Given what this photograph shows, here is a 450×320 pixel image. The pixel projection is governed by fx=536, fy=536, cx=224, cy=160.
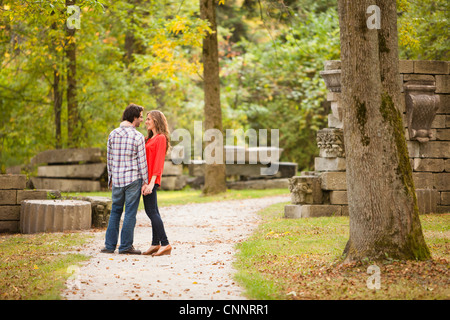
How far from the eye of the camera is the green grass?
5.69 metres

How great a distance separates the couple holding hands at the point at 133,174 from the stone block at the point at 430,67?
22.0 feet

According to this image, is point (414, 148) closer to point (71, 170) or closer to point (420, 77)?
point (420, 77)

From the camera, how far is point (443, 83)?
1234 centimetres

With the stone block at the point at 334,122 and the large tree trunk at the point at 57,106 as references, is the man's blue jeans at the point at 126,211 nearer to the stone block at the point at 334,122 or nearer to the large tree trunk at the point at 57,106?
the stone block at the point at 334,122

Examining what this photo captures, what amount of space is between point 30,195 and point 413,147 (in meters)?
8.46

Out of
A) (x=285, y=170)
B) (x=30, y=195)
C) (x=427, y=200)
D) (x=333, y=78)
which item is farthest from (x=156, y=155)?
(x=285, y=170)

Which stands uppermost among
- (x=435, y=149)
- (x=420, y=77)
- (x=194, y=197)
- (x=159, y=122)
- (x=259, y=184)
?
(x=420, y=77)

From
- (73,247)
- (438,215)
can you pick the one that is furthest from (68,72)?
(438,215)

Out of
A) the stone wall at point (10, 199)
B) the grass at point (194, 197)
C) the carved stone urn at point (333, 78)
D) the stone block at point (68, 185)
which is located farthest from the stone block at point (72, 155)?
the carved stone urn at point (333, 78)

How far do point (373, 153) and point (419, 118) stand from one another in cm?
607

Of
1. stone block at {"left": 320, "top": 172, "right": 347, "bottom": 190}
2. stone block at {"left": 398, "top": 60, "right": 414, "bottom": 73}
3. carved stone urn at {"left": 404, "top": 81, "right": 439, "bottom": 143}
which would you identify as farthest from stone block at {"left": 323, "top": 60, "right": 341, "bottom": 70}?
stone block at {"left": 320, "top": 172, "right": 347, "bottom": 190}

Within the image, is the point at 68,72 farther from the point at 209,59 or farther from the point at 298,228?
the point at 298,228

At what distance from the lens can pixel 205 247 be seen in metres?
8.95

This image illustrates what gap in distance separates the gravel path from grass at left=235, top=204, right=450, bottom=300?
32cm
